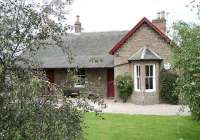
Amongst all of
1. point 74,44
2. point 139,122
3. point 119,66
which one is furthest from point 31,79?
point 74,44

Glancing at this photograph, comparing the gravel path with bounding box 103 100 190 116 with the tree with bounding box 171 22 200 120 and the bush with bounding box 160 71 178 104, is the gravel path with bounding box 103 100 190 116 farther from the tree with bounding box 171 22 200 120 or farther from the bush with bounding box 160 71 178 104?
the tree with bounding box 171 22 200 120

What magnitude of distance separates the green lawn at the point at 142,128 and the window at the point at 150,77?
8175mm

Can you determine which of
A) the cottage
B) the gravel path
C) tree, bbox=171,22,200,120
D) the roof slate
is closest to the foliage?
tree, bbox=171,22,200,120

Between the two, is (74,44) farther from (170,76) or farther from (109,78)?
(170,76)

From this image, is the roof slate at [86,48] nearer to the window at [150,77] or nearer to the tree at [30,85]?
the window at [150,77]

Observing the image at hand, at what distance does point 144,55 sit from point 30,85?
25545 mm

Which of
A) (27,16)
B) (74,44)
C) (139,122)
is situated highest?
(74,44)

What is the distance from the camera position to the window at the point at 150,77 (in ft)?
103

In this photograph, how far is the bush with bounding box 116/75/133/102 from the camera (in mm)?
31634

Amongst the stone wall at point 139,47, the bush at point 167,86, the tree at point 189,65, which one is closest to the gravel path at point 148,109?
the bush at point 167,86

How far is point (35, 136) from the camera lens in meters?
6.53

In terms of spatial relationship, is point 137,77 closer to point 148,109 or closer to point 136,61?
point 136,61

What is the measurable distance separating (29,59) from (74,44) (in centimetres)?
3243

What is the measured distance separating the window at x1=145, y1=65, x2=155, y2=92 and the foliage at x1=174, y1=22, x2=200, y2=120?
1540 centimetres
